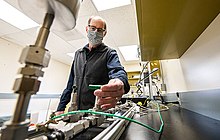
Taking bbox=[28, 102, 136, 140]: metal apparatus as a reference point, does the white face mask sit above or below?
Answer: above

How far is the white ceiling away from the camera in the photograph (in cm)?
168

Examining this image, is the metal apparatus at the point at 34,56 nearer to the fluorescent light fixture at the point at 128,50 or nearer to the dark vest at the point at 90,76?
the dark vest at the point at 90,76

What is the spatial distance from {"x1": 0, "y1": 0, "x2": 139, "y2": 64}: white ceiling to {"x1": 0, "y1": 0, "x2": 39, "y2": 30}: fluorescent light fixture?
4.1 inches

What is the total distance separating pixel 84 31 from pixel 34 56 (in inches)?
86.8

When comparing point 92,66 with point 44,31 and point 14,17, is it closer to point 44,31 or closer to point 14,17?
point 44,31

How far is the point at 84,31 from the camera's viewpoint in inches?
86.6

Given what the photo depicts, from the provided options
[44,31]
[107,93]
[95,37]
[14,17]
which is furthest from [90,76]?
[14,17]

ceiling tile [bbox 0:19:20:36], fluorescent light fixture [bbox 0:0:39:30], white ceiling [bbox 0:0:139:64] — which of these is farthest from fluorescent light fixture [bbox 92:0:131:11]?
ceiling tile [bbox 0:19:20:36]

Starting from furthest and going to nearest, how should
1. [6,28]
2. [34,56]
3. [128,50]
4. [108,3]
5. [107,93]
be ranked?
[128,50]
[6,28]
[108,3]
[107,93]
[34,56]

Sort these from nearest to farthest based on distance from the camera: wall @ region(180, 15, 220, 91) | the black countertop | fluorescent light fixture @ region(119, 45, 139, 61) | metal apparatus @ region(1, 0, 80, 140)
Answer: metal apparatus @ region(1, 0, 80, 140), the black countertop, wall @ region(180, 15, 220, 91), fluorescent light fixture @ region(119, 45, 139, 61)

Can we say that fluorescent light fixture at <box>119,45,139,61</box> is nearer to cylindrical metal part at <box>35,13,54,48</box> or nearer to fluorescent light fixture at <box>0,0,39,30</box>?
fluorescent light fixture at <box>0,0,39,30</box>

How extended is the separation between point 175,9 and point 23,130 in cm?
68

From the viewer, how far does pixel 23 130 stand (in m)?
0.14

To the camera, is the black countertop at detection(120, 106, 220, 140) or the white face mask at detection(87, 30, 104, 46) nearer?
the black countertop at detection(120, 106, 220, 140)
